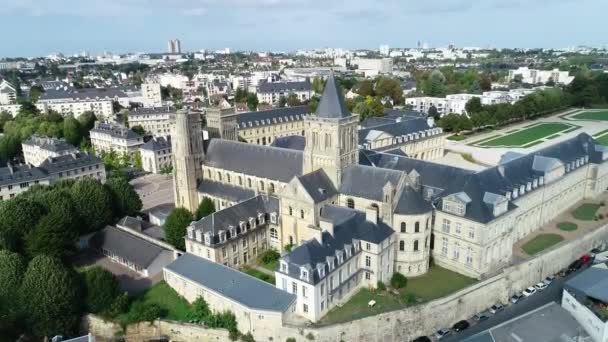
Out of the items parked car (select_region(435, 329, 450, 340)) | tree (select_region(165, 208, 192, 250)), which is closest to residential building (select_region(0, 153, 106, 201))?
tree (select_region(165, 208, 192, 250))

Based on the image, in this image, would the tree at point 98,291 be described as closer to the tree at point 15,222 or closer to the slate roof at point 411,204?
the tree at point 15,222

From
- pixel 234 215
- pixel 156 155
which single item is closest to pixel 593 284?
pixel 234 215

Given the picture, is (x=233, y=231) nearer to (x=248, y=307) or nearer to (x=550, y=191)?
(x=248, y=307)

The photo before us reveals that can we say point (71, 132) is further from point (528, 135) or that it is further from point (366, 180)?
point (528, 135)

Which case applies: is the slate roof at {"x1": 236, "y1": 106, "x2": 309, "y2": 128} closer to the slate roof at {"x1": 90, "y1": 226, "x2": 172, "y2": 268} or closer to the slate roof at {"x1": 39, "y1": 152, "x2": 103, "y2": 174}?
the slate roof at {"x1": 39, "y1": 152, "x2": 103, "y2": 174}

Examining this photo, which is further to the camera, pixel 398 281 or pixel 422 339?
pixel 398 281

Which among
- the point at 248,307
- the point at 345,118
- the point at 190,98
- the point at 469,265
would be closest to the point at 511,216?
the point at 469,265
